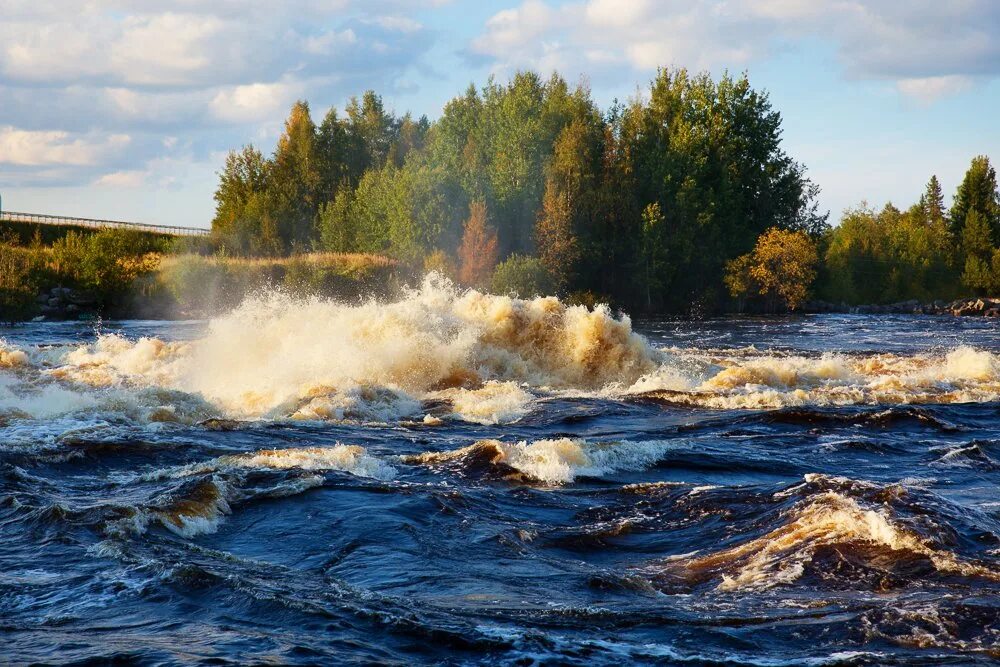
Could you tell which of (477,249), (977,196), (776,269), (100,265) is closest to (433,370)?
(100,265)

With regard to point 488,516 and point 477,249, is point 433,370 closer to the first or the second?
point 488,516

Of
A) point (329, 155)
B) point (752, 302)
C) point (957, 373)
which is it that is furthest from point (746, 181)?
point (957, 373)

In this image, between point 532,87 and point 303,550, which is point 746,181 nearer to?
point 532,87

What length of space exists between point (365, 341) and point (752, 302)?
140ft

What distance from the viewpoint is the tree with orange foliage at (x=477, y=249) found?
53.9 meters

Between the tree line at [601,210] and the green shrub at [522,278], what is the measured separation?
0.08 metres

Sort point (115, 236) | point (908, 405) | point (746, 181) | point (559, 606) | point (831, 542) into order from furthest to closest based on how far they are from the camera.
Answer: point (746, 181)
point (115, 236)
point (908, 405)
point (831, 542)
point (559, 606)

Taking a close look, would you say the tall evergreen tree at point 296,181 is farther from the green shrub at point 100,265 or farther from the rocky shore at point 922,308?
the rocky shore at point 922,308

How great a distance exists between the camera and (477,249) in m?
54.6

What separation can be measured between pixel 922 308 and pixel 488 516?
6217 centimetres

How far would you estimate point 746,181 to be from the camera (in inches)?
2608

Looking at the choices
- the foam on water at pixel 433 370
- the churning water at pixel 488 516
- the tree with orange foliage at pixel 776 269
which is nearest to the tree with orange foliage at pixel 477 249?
the tree with orange foliage at pixel 776 269

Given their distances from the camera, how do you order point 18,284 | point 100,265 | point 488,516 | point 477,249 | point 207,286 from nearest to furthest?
point 488,516
point 18,284
point 100,265
point 207,286
point 477,249

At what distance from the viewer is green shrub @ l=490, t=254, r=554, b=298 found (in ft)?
165
